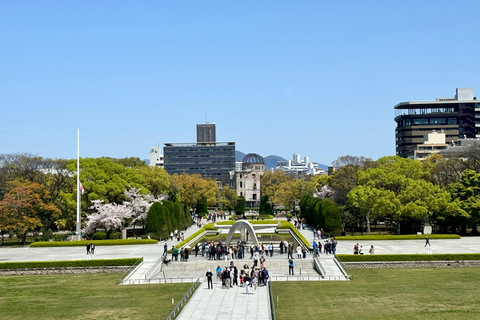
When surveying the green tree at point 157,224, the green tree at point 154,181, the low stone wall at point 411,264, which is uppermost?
the green tree at point 154,181

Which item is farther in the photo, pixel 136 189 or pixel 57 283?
pixel 136 189

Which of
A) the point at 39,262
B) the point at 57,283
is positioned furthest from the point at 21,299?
the point at 39,262

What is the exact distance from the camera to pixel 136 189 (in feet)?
236

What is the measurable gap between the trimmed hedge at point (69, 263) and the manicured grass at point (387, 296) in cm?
1280

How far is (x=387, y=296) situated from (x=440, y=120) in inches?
4677

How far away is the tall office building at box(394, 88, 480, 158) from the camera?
468ft

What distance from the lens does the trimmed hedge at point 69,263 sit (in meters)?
43.5

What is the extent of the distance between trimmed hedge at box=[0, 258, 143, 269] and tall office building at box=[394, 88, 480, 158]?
10988 centimetres

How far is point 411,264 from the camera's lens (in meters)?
43.2

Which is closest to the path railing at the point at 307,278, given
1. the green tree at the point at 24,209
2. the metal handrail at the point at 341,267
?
the metal handrail at the point at 341,267

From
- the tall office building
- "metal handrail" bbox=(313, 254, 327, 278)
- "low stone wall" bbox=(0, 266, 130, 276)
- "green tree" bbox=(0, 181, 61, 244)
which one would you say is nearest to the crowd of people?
"metal handrail" bbox=(313, 254, 327, 278)

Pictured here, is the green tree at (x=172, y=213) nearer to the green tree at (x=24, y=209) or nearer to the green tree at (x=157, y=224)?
the green tree at (x=157, y=224)

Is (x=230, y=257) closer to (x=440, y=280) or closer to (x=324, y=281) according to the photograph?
(x=324, y=281)

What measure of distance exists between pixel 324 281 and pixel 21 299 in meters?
18.3
